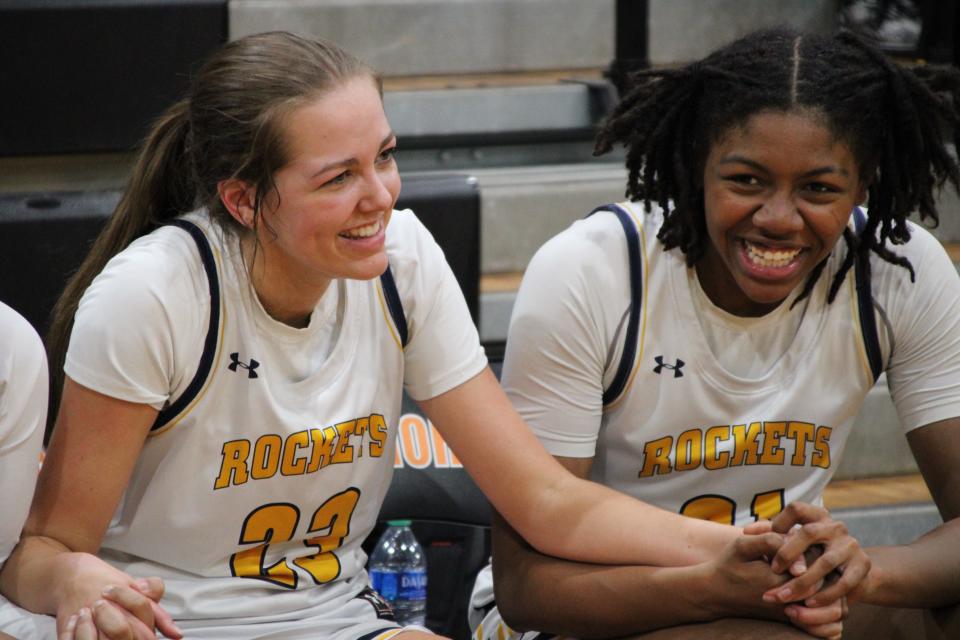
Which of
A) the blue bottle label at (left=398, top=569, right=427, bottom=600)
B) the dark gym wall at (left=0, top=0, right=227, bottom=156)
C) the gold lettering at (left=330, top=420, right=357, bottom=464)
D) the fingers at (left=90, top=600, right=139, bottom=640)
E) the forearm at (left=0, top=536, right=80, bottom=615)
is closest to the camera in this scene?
the fingers at (left=90, top=600, right=139, bottom=640)

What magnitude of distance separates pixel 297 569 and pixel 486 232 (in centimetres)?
184

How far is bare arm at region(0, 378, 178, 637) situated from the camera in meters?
1.61

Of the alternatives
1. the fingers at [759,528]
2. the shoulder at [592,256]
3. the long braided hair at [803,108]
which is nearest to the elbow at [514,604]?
the fingers at [759,528]

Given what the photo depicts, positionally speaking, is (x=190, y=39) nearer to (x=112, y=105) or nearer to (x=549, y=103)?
(x=112, y=105)

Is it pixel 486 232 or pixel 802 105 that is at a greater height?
pixel 802 105

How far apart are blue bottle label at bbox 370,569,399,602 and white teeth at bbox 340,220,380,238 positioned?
839mm

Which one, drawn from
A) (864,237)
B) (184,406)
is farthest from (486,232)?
(184,406)

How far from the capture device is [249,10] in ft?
12.3

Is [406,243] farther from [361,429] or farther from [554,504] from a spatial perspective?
[554,504]

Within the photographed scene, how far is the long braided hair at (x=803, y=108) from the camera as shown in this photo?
181 cm

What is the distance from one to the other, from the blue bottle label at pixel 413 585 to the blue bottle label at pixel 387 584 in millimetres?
12

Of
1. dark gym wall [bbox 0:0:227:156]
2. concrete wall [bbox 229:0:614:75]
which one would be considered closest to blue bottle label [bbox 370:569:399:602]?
dark gym wall [bbox 0:0:227:156]

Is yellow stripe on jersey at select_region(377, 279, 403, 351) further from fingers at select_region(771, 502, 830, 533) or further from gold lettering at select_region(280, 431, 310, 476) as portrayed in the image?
fingers at select_region(771, 502, 830, 533)

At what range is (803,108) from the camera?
1783 millimetres
